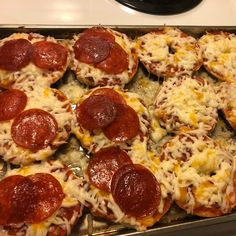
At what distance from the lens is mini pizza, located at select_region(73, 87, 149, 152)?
87.0 inches

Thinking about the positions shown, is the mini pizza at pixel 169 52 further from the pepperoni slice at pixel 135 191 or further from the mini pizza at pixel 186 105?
the pepperoni slice at pixel 135 191

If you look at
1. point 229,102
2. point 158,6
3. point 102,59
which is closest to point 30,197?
point 102,59

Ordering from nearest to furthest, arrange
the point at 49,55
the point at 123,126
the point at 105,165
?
the point at 105,165 < the point at 123,126 < the point at 49,55

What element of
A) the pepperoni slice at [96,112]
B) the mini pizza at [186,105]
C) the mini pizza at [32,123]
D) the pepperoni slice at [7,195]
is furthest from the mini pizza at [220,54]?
the pepperoni slice at [7,195]

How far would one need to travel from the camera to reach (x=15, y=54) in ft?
8.04

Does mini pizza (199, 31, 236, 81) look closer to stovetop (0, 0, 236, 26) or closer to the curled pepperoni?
stovetop (0, 0, 236, 26)

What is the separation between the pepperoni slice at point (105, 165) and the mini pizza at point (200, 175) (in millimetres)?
269

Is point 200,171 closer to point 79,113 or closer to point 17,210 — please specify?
point 79,113

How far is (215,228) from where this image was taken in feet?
7.02

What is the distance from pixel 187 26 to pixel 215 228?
162 centimetres

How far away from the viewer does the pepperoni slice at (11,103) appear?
7.27 feet

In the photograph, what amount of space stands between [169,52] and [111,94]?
27.2 inches

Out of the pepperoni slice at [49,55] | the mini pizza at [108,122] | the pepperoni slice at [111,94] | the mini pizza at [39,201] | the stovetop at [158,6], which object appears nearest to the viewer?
the mini pizza at [39,201]

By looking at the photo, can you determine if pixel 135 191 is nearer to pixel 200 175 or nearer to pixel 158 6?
pixel 200 175
